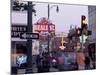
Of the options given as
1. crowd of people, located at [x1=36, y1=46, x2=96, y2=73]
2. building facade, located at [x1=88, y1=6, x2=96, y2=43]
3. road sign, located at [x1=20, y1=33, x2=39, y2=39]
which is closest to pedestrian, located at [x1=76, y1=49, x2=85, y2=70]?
crowd of people, located at [x1=36, y1=46, x2=96, y2=73]

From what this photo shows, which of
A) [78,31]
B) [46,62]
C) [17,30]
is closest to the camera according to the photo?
[17,30]

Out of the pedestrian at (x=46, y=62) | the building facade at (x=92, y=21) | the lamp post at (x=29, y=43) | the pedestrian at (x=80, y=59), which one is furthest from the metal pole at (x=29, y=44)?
the building facade at (x=92, y=21)

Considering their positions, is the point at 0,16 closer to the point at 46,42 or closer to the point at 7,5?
the point at 7,5

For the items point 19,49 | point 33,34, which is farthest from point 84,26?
point 19,49

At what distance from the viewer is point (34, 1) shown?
2648 mm

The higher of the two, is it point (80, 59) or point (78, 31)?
point (78, 31)

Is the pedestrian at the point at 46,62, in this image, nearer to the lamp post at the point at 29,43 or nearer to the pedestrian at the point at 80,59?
the lamp post at the point at 29,43

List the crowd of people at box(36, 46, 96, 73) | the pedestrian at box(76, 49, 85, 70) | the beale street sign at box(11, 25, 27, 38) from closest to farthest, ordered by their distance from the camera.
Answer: the beale street sign at box(11, 25, 27, 38), the crowd of people at box(36, 46, 96, 73), the pedestrian at box(76, 49, 85, 70)

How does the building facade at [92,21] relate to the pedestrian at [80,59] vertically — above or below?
above

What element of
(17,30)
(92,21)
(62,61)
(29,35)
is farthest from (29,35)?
(92,21)

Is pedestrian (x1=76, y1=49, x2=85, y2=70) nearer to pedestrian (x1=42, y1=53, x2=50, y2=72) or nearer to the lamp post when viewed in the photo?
pedestrian (x1=42, y1=53, x2=50, y2=72)

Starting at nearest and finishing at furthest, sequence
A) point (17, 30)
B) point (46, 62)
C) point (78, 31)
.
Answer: point (17, 30) < point (46, 62) < point (78, 31)

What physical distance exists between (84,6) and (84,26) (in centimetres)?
22

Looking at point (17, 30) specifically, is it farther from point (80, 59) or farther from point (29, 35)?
point (80, 59)
